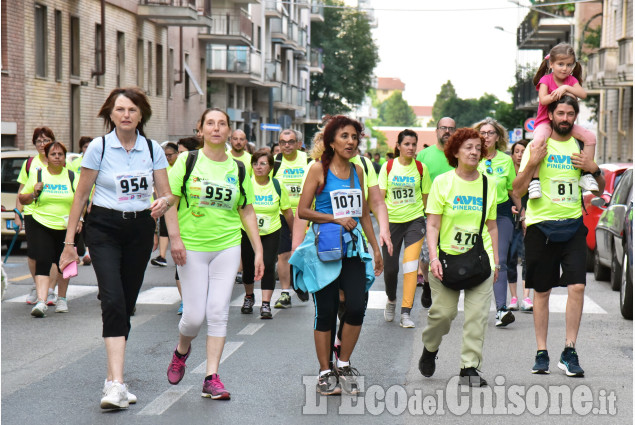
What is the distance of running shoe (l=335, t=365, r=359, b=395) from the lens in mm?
7285

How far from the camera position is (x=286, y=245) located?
40.7 ft

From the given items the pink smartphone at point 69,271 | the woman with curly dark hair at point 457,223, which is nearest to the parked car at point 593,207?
the woman with curly dark hair at point 457,223

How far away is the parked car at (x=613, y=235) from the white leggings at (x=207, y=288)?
21.0ft

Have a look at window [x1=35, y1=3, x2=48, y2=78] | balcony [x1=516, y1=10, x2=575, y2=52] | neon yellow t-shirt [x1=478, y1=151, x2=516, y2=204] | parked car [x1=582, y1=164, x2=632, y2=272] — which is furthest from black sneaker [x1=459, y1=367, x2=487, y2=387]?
balcony [x1=516, y1=10, x2=575, y2=52]

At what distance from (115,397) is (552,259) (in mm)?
3304

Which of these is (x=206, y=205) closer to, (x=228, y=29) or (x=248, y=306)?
(x=248, y=306)

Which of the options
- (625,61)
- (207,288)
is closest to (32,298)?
(207,288)

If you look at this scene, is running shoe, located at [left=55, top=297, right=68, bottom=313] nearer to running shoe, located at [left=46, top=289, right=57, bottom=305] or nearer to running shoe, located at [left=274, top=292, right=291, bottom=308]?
running shoe, located at [left=46, top=289, right=57, bottom=305]

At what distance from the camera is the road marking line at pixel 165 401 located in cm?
673

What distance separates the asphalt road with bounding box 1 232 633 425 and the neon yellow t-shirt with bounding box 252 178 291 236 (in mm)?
916

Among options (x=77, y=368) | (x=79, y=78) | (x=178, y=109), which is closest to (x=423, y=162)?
(x=77, y=368)

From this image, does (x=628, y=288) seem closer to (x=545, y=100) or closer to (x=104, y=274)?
(x=545, y=100)

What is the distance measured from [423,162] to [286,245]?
2143 mm

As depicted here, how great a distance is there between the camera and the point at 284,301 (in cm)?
1189
